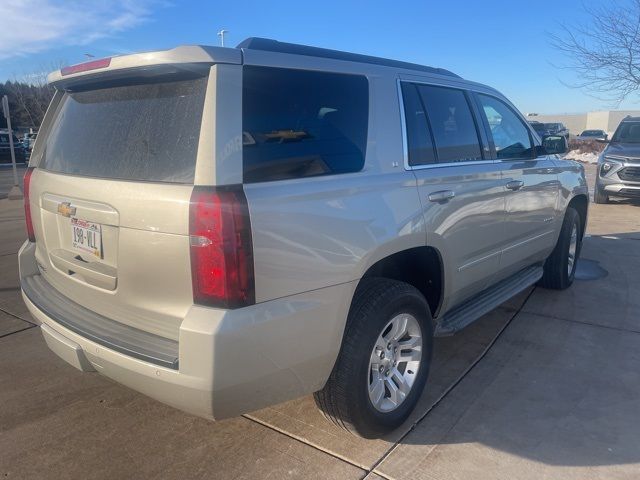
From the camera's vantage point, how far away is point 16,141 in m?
34.5

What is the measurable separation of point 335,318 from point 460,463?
103 cm

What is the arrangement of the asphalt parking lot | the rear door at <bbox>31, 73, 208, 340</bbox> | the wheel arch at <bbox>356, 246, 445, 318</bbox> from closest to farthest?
the rear door at <bbox>31, 73, 208, 340</bbox> → the asphalt parking lot → the wheel arch at <bbox>356, 246, 445, 318</bbox>

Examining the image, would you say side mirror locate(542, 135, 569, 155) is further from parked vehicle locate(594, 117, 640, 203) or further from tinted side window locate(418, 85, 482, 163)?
parked vehicle locate(594, 117, 640, 203)

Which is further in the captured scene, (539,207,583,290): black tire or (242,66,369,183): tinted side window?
(539,207,583,290): black tire

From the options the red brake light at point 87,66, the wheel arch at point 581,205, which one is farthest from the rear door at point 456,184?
the wheel arch at point 581,205

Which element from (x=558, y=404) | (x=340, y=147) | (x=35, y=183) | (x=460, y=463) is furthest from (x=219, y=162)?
(x=558, y=404)

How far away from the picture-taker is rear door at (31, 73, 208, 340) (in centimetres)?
214

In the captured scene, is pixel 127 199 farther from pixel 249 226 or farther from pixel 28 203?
pixel 28 203

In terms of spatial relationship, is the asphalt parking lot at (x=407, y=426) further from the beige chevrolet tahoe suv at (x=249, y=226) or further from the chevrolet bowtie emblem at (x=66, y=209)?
the chevrolet bowtie emblem at (x=66, y=209)

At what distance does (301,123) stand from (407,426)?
179 centimetres

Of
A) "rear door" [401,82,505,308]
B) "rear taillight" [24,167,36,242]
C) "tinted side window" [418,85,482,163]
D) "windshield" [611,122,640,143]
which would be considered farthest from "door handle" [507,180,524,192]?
"windshield" [611,122,640,143]

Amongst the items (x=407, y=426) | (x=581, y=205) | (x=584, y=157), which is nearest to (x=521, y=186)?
(x=581, y=205)

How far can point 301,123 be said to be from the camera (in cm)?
243

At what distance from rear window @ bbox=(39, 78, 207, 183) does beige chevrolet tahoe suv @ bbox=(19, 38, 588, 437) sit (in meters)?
0.01
